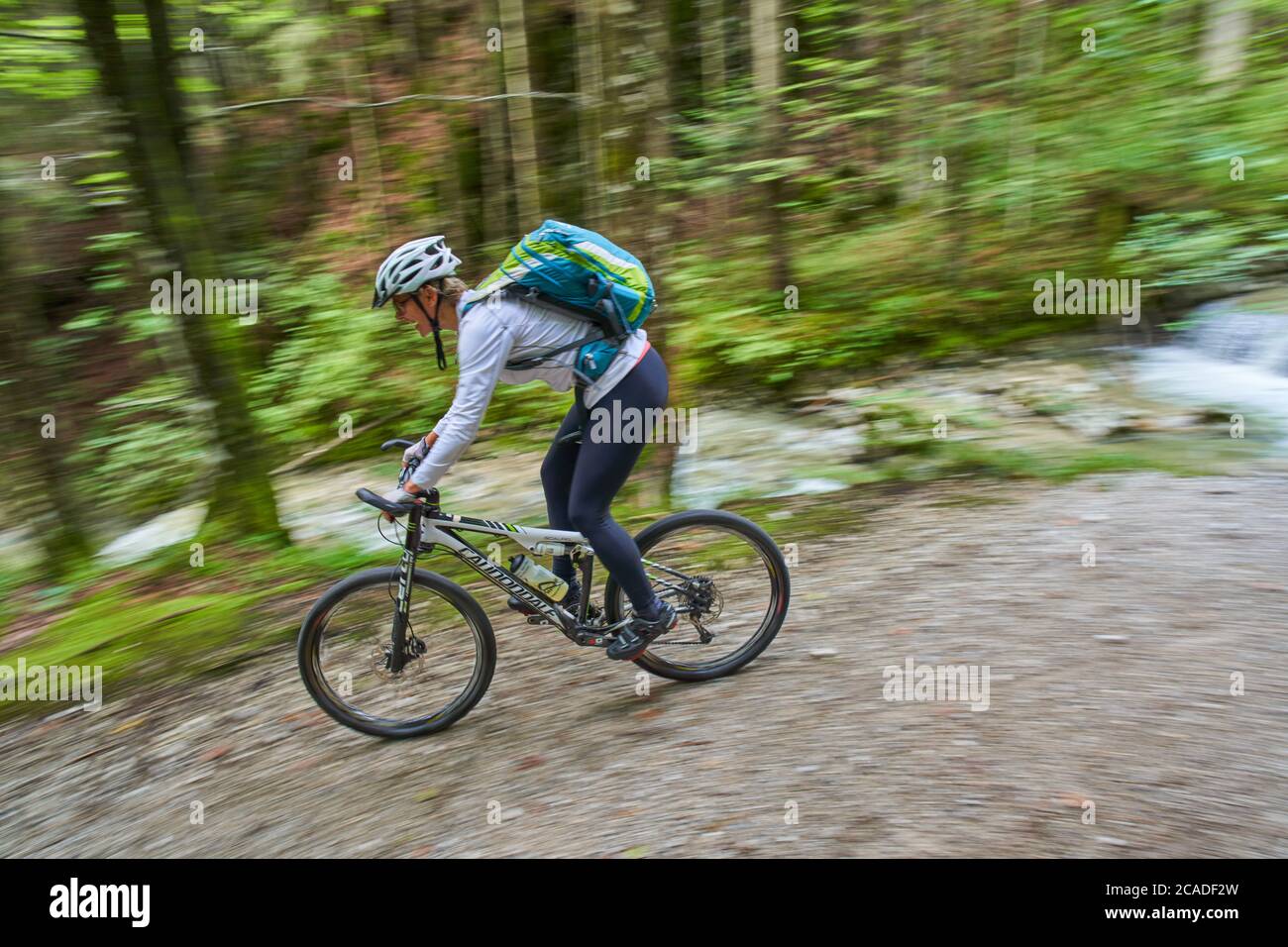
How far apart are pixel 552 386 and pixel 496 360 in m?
0.29

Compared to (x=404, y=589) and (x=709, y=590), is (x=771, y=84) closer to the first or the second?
(x=709, y=590)

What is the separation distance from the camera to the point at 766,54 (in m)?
11.2

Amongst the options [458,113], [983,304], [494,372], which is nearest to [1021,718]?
[494,372]

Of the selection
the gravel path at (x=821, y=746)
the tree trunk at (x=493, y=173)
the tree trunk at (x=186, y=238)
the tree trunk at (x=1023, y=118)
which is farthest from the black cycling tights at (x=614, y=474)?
the tree trunk at (x=1023, y=118)

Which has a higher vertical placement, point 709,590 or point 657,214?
point 657,214

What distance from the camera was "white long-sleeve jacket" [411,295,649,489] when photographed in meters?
3.56

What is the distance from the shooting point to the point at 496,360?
359 centimetres

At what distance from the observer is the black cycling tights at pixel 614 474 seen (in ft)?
12.5

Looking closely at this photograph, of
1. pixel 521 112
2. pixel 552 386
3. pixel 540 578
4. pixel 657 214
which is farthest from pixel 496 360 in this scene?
pixel 521 112

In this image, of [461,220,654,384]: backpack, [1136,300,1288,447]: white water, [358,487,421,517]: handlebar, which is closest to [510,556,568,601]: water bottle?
[358,487,421,517]: handlebar

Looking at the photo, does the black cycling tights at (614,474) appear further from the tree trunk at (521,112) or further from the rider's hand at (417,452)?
the tree trunk at (521,112)

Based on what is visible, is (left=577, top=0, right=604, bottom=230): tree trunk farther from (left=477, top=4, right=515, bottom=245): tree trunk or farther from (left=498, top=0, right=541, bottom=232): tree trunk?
(left=477, top=4, right=515, bottom=245): tree trunk

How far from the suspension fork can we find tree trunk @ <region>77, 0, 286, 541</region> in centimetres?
318

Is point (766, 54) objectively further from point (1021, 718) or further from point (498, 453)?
point (1021, 718)
